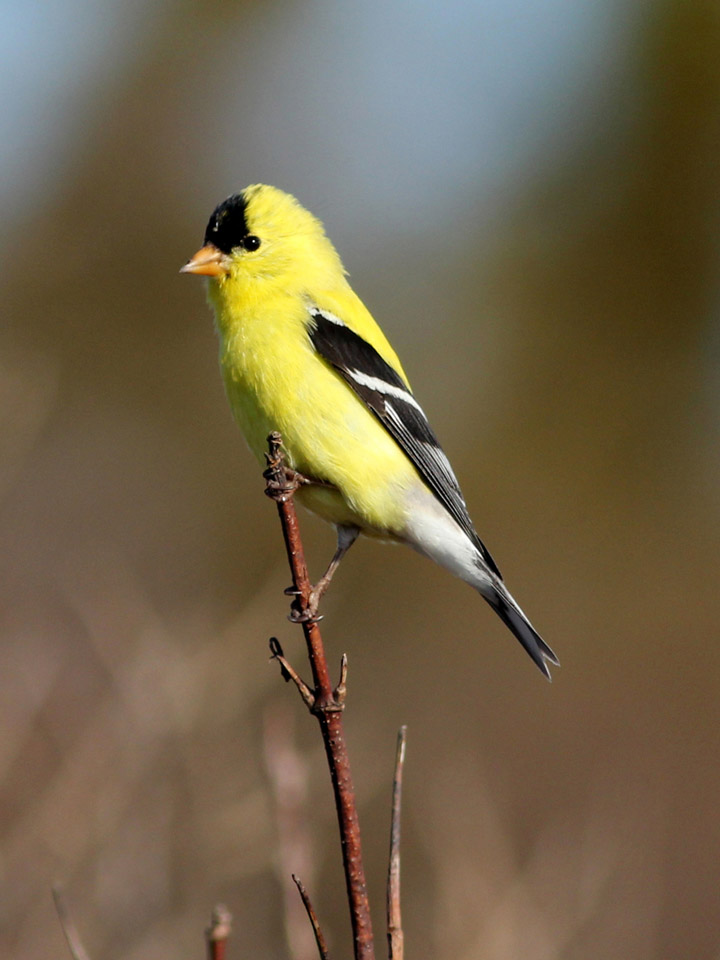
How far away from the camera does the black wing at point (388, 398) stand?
378 centimetres

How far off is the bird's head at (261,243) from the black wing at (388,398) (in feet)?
1.05

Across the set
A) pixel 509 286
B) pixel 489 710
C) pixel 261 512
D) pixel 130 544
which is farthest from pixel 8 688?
pixel 509 286

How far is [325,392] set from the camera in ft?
12.1

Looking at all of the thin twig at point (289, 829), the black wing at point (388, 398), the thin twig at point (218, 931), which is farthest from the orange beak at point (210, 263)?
the thin twig at point (218, 931)

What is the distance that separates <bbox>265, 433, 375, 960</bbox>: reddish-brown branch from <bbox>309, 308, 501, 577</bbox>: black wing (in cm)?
112

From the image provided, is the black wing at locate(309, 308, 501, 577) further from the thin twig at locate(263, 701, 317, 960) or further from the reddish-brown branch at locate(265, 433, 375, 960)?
the thin twig at locate(263, 701, 317, 960)

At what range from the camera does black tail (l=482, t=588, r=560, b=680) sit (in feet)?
12.4

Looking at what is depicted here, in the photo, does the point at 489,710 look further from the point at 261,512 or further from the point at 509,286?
the point at 509,286

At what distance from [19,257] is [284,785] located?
1496cm

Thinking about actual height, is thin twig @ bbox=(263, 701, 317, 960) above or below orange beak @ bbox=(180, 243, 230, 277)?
below

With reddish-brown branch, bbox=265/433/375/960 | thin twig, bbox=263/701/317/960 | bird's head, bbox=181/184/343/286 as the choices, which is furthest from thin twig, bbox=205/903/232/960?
bird's head, bbox=181/184/343/286

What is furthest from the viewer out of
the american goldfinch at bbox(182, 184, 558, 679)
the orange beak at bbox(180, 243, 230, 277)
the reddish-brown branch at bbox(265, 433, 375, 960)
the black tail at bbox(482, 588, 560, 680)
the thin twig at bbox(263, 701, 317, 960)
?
the orange beak at bbox(180, 243, 230, 277)

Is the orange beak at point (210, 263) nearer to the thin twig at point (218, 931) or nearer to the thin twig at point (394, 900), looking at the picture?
the thin twig at point (394, 900)

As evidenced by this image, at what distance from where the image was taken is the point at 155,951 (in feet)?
10.3
